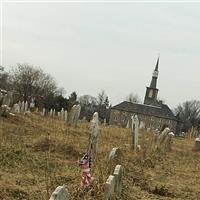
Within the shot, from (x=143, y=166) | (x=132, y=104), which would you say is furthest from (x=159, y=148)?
(x=132, y=104)

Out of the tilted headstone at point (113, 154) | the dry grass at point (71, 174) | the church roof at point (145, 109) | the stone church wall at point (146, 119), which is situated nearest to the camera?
the dry grass at point (71, 174)

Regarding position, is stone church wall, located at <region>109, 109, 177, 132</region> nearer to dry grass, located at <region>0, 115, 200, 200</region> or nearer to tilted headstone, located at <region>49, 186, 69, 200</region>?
dry grass, located at <region>0, 115, 200, 200</region>

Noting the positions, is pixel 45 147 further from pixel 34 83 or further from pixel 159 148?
pixel 34 83

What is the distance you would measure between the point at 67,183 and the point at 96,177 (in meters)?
0.54

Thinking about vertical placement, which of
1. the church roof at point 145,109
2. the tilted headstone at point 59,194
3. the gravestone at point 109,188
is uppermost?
the church roof at point 145,109

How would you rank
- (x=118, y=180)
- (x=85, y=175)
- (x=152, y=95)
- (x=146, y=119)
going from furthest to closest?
(x=152, y=95), (x=146, y=119), (x=118, y=180), (x=85, y=175)

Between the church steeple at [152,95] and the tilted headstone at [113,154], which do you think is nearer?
the tilted headstone at [113,154]

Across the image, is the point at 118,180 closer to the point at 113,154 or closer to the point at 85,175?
the point at 85,175

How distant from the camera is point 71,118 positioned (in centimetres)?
2652

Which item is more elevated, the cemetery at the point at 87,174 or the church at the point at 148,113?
the church at the point at 148,113

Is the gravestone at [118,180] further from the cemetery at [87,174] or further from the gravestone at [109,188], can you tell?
the gravestone at [109,188]

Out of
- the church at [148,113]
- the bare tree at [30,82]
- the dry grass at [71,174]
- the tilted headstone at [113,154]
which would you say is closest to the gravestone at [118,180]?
the dry grass at [71,174]

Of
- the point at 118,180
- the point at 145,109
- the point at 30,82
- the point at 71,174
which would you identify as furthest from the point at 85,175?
the point at 145,109

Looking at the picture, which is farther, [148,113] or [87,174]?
[148,113]
